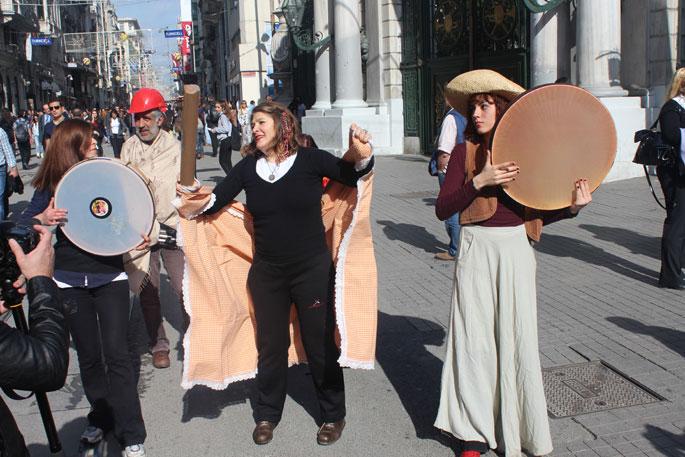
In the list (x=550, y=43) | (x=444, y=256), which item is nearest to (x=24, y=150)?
(x=550, y=43)

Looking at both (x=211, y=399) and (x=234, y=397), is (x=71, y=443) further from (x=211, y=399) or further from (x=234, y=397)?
(x=234, y=397)

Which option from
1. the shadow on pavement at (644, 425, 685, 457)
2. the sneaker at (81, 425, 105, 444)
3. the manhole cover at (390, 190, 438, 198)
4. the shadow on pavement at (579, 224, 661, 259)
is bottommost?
the shadow on pavement at (644, 425, 685, 457)

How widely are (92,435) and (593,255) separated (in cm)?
574

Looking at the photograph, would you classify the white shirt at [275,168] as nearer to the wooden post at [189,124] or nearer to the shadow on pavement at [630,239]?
the wooden post at [189,124]

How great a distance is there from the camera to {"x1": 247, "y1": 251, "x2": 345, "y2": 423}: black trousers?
13.2 feet

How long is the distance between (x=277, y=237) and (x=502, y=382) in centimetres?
135

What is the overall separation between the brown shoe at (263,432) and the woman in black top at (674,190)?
4.13 meters

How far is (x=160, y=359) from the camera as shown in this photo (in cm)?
541

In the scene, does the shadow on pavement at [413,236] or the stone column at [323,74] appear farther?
the stone column at [323,74]

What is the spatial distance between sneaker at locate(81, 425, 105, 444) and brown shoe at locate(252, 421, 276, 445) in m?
0.81

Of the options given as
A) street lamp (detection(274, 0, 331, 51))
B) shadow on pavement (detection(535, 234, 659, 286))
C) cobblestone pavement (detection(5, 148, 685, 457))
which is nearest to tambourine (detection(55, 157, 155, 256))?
cobblestone pavement (detection(5, 148, 685, 457))

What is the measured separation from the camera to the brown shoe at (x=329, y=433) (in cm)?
406

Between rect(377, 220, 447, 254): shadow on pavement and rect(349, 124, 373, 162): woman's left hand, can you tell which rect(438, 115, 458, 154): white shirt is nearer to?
rect(377, 220, 447, 254): shadow on pavement

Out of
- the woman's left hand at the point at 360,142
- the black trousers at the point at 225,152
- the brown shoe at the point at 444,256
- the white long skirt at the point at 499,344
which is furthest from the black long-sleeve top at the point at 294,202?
the black trousers at the point at 225,152
